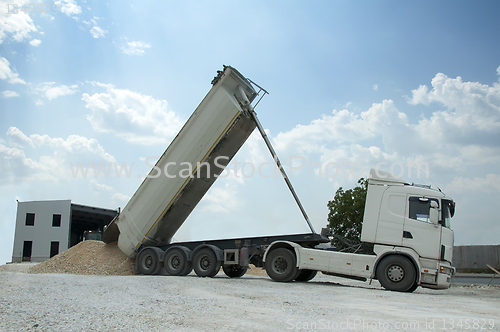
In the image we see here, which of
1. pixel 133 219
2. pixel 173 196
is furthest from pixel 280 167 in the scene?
pixel 133 219

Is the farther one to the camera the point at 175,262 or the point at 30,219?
the point at 30,219

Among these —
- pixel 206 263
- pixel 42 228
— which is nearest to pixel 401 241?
pixel 206 263

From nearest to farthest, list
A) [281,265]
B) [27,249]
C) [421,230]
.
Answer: [421,230]
[281,265]
[27,249]

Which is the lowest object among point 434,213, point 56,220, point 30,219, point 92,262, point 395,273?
point 30,219

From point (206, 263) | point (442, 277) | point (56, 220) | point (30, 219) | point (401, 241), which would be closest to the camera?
point (442, 277)

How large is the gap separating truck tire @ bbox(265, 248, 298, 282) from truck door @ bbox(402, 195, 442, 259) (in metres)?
3.01

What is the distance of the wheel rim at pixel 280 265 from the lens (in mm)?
10969

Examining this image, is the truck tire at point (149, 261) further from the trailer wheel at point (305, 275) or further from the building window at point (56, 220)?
the building window at point (56, 220)

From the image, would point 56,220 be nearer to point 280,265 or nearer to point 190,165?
point 190,165

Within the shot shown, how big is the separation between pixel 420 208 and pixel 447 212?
27.0 inches

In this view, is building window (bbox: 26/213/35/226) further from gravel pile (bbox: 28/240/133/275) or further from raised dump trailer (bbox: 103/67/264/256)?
raised dump trailer (bbox: 103/67/264/256)

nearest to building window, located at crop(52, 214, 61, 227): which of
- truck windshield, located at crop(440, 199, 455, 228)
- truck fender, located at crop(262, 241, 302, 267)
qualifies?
truck fender, located at crop(262, 241, 302, 267)

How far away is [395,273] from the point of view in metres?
9.67

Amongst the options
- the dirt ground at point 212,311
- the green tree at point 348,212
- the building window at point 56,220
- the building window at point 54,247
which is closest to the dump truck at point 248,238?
the dirt ground at point 212,311
